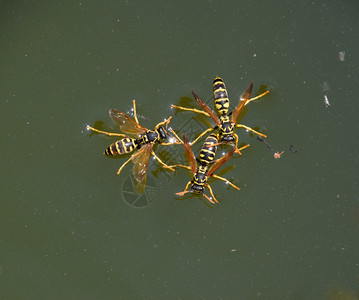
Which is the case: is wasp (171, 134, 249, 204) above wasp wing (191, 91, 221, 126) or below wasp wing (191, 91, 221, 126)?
below

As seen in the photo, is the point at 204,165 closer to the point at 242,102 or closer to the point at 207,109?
the point at 207,109

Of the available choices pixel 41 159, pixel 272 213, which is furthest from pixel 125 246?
pixel 272 213

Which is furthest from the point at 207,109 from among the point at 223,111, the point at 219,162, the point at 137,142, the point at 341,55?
the point at 341,55

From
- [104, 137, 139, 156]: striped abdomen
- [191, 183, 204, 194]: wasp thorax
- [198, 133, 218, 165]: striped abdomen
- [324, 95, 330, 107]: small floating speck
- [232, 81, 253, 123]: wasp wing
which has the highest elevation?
[232, 81, 253, 123]: wasp wing

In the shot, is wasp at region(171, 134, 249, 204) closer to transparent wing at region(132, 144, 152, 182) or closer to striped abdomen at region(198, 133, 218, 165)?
striped abdomen at region(198, 133, 218, 165)

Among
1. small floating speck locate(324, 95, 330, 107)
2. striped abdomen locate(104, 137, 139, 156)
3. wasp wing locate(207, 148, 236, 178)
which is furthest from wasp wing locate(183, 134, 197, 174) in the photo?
small floating speck locate(324, 95, 330, 107)

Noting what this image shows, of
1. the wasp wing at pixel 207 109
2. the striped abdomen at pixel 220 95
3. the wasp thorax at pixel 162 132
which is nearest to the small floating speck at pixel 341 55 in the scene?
the striped abdomen at pixel 220 95
